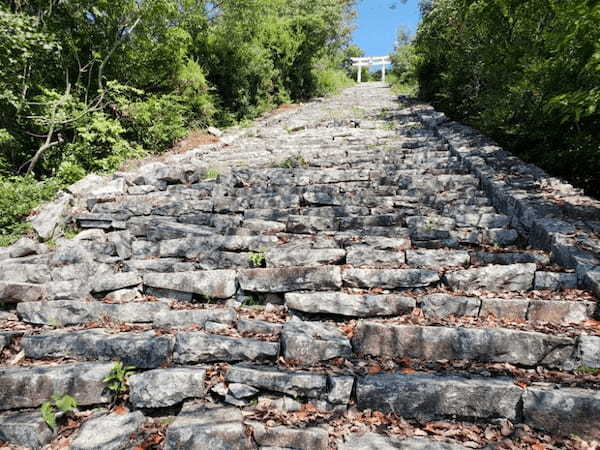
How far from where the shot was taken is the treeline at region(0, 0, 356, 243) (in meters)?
6.77

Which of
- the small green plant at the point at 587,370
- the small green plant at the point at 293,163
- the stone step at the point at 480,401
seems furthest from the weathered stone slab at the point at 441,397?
the small green plant at the point at 293,163

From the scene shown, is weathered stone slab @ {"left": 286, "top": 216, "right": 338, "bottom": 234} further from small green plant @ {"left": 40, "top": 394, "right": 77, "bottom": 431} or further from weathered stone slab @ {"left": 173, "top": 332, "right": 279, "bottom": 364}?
small green plant @ {"left": 40, "top": 394, "right": 77, "bottom": 431}

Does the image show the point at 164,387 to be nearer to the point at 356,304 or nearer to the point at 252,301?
the point at 252,301

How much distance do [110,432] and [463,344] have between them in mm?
2498

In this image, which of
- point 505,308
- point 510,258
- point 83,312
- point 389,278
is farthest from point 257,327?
point 510,258

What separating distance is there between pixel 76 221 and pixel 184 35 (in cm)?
784

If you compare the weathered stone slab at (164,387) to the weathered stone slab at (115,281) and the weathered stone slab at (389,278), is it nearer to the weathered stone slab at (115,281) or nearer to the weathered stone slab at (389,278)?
the weathered stone slab at (115,281)

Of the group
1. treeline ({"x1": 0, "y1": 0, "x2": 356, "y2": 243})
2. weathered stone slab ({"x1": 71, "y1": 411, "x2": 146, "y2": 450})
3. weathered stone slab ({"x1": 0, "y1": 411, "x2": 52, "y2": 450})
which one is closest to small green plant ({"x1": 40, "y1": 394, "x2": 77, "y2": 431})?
weathered stone slab ({"x1": 0, "y1": 411, "x2": 52, "y2": 450})

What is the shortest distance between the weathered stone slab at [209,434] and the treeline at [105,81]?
4412mm

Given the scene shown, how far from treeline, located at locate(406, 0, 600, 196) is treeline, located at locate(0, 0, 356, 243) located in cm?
727

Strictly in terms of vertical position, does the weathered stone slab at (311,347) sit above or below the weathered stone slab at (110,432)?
above

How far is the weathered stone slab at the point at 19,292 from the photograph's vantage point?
3.29 m

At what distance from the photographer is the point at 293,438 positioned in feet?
6.49

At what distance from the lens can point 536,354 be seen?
2383 millimetres
